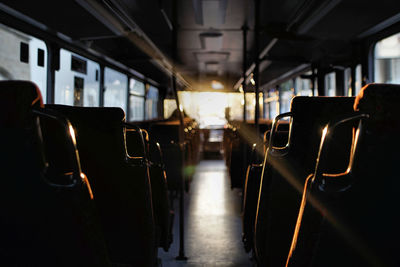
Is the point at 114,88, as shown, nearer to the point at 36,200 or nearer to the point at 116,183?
the point at 116,183

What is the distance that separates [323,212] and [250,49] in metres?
7.82

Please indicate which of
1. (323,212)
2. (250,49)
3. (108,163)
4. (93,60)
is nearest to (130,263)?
(108,163)

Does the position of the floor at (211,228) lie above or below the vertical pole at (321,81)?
below

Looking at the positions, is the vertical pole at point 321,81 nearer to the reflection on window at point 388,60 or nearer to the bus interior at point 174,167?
the bus interior at point 174,167

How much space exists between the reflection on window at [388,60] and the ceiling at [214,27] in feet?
0.67

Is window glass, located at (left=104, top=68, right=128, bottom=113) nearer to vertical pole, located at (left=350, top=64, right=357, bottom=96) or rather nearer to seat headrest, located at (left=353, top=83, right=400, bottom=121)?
vertical pole, located at (left=350, top=64, right=357, bottom=96)

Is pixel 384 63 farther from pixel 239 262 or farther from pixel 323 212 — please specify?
pixel 323 212

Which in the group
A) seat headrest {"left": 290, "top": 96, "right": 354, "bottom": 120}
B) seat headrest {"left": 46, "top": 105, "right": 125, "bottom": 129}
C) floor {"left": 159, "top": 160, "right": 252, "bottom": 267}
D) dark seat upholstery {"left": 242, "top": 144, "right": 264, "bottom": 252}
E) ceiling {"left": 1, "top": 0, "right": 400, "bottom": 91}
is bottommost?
floor {"left": 159, "top": 160, "right": 252, "bottom": 267}

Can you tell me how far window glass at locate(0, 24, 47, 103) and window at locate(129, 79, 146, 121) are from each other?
3821 millimetres

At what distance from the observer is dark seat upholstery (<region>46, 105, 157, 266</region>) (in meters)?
1.34

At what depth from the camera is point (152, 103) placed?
10195mm

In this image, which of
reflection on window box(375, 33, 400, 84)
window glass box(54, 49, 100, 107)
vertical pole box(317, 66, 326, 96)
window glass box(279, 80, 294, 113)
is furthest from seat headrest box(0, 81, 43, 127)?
window glass box(279, 80, 294, 113)

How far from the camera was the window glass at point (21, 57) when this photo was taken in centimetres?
274

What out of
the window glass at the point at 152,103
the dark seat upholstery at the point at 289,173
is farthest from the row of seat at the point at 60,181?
the window glass at the point at 152,103
